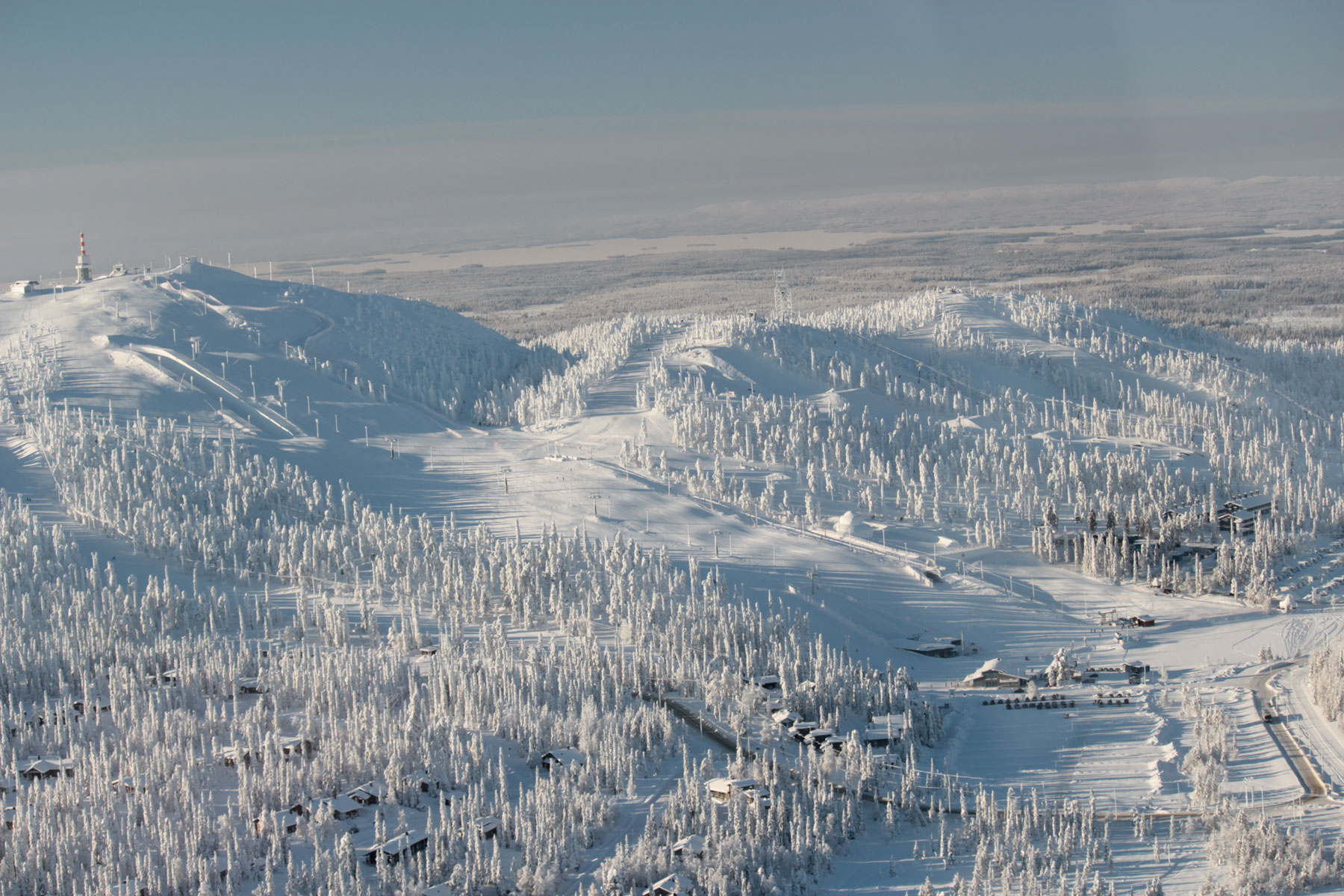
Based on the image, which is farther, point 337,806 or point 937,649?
point 937,649

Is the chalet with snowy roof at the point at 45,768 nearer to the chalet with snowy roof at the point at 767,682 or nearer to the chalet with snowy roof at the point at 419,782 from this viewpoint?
the chalet with snowy roof at the point at 419,782

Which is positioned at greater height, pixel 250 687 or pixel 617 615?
pixel 617 615

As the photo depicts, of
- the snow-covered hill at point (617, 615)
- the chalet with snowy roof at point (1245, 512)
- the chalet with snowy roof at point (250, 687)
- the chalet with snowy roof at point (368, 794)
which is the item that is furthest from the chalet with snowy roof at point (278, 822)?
the chalet with snowy roof at point (1245, 512)

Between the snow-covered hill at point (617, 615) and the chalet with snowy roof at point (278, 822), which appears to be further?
the snow-covered hill at point (617, 615)

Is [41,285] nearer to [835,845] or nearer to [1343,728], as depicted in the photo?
[835,845]

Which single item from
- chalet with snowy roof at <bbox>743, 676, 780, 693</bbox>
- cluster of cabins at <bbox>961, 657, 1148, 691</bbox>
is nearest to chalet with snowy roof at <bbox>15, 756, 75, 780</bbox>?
chalet with snowy roof at <bbox>743, 676, 780, 693</bbox>

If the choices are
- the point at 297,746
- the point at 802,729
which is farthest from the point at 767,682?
the point at 297,746

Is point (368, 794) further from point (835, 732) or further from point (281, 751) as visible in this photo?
point (835, 732)
